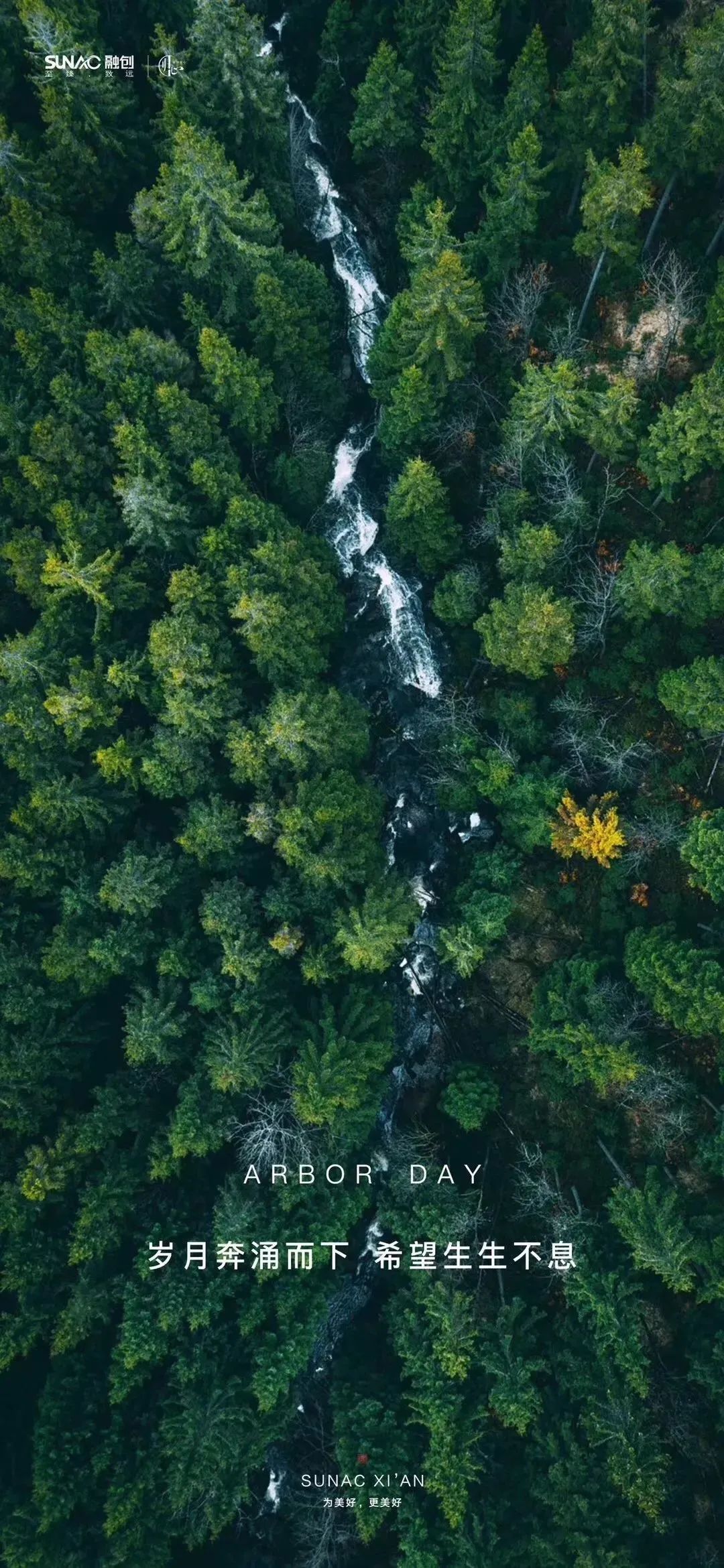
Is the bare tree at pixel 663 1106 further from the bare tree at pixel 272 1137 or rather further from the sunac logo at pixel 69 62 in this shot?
the sunac logo at pixel 69 62

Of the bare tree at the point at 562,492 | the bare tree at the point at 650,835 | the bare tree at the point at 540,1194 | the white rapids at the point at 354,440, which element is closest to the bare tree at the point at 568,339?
the bare tree at the point at 562,492

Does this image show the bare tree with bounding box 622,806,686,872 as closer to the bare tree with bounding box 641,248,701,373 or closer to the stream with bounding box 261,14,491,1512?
the stream with bounding box 261,14,491,1512

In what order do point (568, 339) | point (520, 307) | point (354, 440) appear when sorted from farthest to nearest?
1. point (354, 440)
2. point (568, 339)
3. point (520, 307)

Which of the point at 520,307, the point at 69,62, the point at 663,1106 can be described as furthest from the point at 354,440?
the point at 663,1106

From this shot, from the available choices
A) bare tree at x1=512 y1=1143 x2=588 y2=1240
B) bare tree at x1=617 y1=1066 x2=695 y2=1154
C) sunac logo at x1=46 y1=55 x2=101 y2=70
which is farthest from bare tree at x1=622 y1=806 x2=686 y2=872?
sunac logo at x1=46 y1=55 x2=101 y2=70

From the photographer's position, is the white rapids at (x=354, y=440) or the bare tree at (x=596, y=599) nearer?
the bare tree at (x=596, y=599)

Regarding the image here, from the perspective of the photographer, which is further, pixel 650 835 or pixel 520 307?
pixel 520 307

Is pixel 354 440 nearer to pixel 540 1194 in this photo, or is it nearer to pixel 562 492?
pixel 562 492
